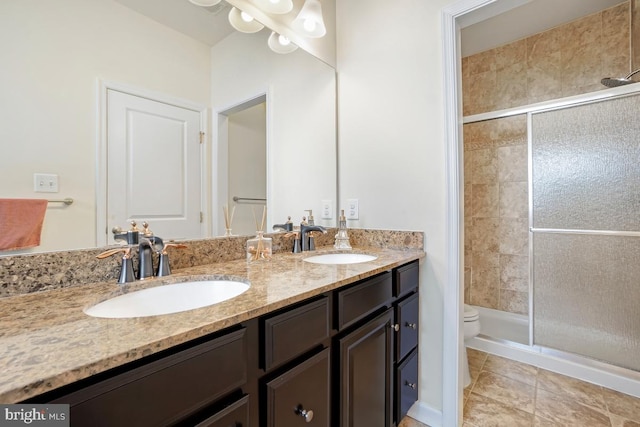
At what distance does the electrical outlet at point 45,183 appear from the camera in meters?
0.80

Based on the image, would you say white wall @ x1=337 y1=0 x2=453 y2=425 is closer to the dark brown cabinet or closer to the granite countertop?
the dark brown cabinet

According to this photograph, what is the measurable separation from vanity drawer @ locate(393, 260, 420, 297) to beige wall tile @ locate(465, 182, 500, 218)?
5.18 ft

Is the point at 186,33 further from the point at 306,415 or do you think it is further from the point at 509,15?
the point at 509,15

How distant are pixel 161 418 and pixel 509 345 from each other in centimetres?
234

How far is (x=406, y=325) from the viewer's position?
133 cm

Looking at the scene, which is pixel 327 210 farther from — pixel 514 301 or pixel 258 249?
pixel 514 301

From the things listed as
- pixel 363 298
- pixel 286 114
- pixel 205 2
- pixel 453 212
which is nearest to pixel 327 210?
pixel 286 114

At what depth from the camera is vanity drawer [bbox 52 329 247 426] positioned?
0.43 m

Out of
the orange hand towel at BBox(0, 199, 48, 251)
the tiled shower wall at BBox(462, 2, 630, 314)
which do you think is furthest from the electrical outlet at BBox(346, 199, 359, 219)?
the tiled shower wall at BBox(462, 2, 630, 314)

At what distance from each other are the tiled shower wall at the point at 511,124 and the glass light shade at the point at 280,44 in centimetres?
191

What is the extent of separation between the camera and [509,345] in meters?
2.07

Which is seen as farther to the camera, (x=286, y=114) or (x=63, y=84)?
(x=286, y=114)

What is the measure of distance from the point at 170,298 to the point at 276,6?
1.39 metres

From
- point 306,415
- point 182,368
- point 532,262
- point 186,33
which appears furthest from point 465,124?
point 182,368
